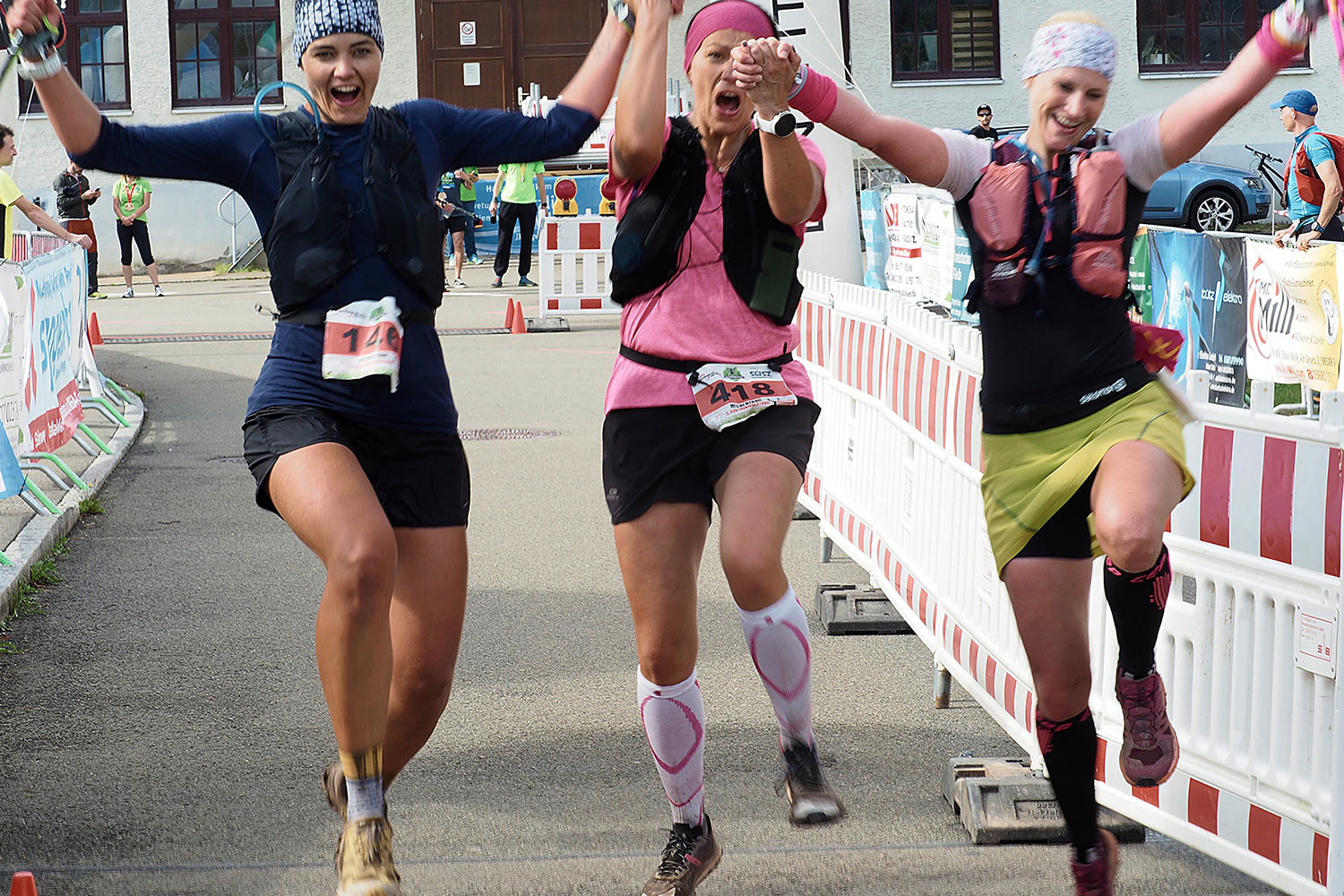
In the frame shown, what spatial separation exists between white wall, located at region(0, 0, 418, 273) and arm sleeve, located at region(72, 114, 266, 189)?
89.7 ft

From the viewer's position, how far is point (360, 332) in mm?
3684

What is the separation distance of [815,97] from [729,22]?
37cm

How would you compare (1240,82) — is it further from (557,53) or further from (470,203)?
(557,53)

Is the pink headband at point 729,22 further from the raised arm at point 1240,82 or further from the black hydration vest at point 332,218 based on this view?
the raised arm at point 1240,82

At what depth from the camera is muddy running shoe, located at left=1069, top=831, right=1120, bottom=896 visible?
3.60m

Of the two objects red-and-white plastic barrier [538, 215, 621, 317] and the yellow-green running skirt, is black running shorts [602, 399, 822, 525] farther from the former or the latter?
red-and-white plastic barrier [538, 215, 621, 317]

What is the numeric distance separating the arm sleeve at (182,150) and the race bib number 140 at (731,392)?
1163 mm

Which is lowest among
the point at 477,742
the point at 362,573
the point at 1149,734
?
the point at 477,742

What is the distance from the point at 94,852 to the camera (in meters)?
4.27

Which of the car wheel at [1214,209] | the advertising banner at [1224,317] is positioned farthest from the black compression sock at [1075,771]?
the car wheel at [1214,209]

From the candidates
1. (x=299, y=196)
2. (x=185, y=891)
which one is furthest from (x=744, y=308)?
(x=185, y=891)

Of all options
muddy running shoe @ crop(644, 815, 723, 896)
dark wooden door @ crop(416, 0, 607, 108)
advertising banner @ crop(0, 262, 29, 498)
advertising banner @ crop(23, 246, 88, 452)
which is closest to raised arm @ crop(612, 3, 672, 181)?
muddy running shoe @ crop(644, 815, 723, 896)

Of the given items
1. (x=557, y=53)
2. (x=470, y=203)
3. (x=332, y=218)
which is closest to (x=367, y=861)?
(x=332, y=218)

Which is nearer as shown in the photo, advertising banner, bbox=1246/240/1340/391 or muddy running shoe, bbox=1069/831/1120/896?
muddy running shoe, bbox=1069/831/1120/896
